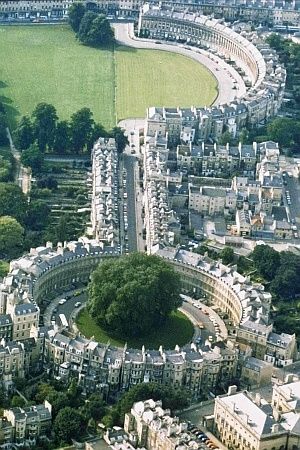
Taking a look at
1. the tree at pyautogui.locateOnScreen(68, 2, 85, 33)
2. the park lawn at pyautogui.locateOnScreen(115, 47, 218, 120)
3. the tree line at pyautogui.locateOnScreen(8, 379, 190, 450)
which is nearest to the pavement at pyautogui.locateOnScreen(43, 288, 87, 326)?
the tree line at pyautogui.locateOnScreen(8, 379, 190, 450)

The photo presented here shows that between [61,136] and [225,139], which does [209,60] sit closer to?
[225,139]

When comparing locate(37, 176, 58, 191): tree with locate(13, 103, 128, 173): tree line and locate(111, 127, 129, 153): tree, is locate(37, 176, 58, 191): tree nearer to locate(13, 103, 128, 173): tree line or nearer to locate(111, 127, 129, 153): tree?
locate(13, 103, 128, 173): tree line

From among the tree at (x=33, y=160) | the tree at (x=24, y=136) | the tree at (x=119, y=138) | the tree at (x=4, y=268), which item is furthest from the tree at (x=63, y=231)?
the tree at (x=119, y=138)

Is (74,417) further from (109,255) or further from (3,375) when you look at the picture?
(109,255)

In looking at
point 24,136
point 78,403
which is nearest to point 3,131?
point 24,136

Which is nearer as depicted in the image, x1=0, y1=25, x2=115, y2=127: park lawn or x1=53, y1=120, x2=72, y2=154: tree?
x1=53, y1=120, x2=72, y2=154: tree

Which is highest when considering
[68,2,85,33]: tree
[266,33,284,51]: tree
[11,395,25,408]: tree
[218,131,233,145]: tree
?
[68,2,85,33]: tree

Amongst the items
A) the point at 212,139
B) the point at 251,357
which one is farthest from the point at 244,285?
the point at 212,139
